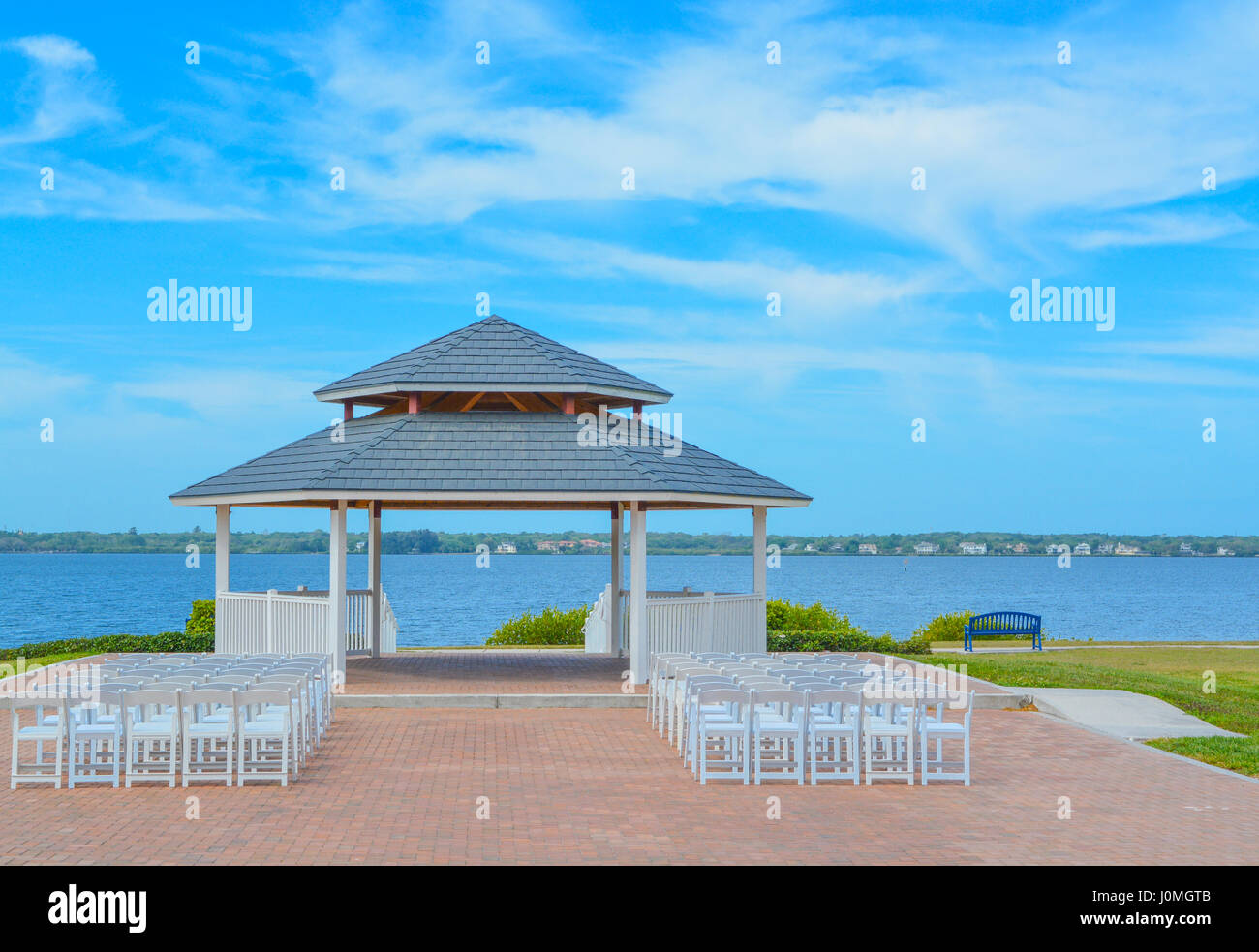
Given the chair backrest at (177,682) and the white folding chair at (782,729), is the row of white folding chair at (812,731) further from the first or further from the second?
the chair backrest at (177,682)

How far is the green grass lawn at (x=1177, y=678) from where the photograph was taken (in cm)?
1395

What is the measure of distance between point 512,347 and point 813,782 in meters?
11.6

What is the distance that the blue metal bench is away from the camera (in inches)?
1135

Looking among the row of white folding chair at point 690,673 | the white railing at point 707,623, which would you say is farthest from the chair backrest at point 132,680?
the white railing at point 707,623

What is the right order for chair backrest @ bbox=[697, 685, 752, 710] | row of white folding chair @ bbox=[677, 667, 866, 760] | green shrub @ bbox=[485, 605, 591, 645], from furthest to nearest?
green shrub @ bbox=[485, 605, 591, 645] < row of white folding chair @ bbox=[677, 667, 866, 760] < chair backrest @ bbox=[697, 685, 752, 710]

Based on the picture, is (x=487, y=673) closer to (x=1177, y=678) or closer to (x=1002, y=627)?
(x=1177, y=678)

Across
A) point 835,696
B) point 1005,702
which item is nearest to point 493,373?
point 1005,702

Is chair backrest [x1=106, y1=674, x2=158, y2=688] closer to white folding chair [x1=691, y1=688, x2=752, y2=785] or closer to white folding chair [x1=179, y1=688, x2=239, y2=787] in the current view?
white folding chair [x1=179, y1=688, x2=239, y2=787]

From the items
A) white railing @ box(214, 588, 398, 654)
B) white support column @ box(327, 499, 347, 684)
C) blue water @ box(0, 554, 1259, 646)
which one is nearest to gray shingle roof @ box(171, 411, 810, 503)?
white support column @ box(327, 499, 347, 684)

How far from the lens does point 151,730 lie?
446 inches

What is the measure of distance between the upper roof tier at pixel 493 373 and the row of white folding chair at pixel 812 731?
871 centimetres

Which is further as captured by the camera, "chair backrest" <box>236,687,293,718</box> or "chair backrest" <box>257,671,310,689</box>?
"chair backrest" <box>257,671,310,689</box>

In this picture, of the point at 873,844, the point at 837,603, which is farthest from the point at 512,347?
the point at 837,603

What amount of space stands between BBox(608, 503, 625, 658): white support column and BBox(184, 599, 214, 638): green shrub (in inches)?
295
